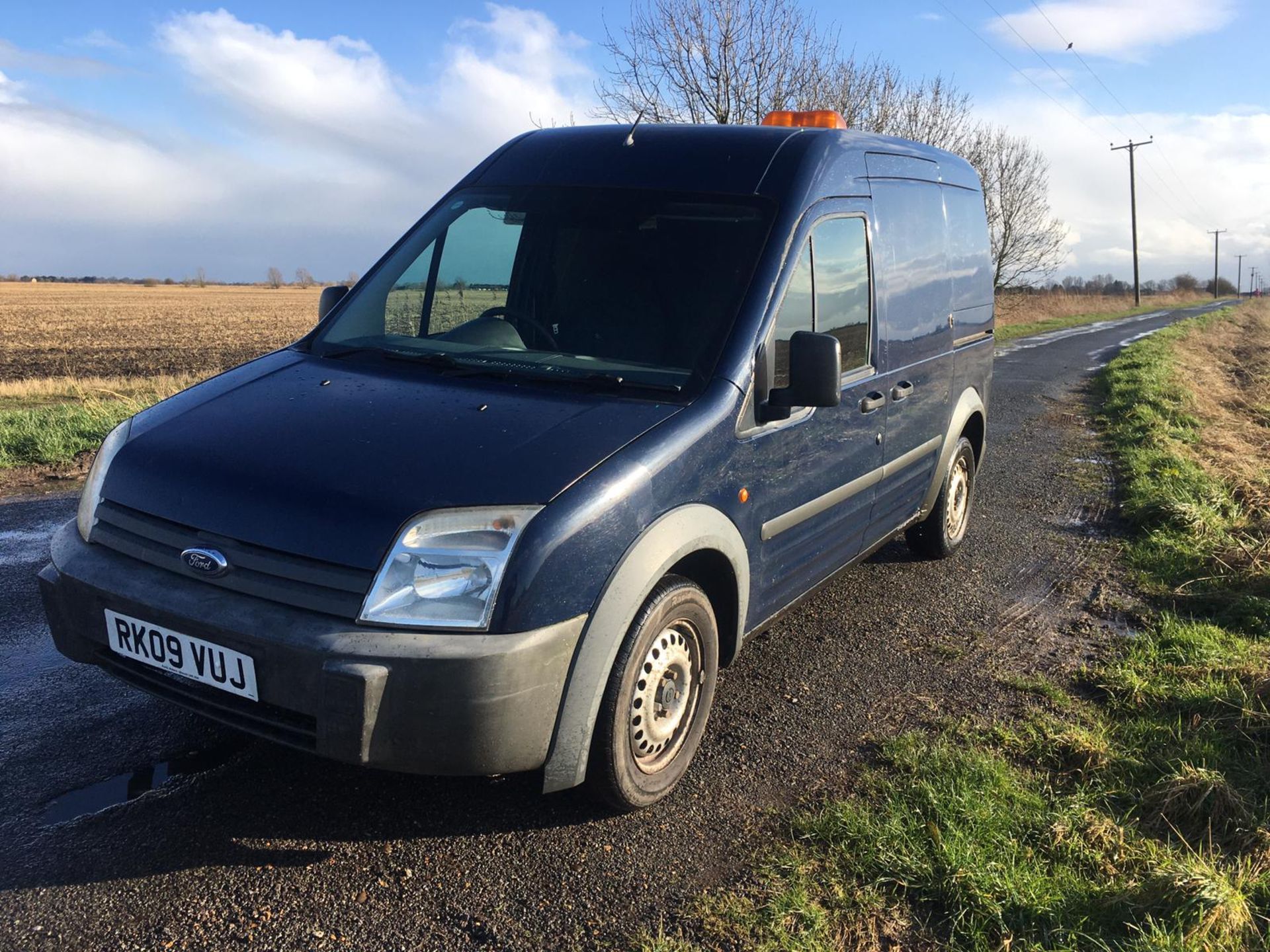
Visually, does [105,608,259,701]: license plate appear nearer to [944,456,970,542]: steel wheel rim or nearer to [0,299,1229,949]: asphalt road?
[0,299,1229,949]: asphalt road

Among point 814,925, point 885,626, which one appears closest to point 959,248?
point 885,626

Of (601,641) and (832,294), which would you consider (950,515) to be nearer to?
(832,294)

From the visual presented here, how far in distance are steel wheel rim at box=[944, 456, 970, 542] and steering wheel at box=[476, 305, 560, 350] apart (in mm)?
2988

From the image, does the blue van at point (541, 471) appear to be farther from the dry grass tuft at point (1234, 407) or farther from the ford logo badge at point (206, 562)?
the dry grass tuft at point (1234, 407)

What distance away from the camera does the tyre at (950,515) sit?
575 centimetres

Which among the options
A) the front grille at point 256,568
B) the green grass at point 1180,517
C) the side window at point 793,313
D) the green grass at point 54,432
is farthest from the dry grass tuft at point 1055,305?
the front grille at point 256,568

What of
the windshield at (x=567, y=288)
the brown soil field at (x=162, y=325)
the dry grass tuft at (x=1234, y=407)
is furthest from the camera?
the brown soil field at (x=162, y=325)

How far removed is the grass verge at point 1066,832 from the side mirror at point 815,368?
1317mm

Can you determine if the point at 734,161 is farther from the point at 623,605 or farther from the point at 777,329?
the point at 623,605

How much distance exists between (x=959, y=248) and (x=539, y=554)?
406 centimetres

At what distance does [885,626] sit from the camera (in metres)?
4.92

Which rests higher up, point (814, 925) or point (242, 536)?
point (242, 536)

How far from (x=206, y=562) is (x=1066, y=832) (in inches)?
105

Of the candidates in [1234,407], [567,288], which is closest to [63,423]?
[567,288]
